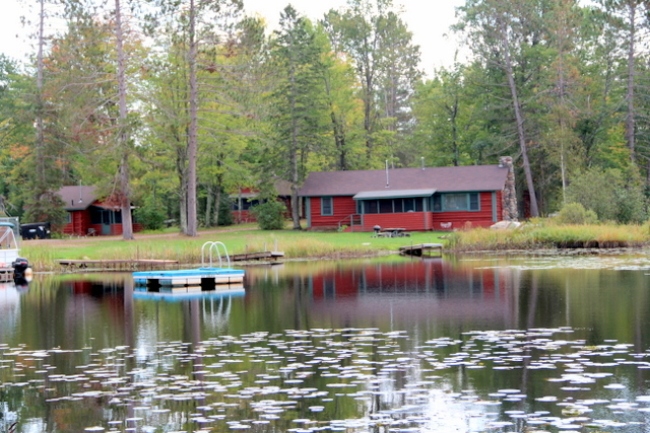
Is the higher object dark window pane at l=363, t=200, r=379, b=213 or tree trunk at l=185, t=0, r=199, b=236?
tree trunk at l=185, t=0, r=199, b=236

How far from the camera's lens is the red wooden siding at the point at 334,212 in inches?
2515

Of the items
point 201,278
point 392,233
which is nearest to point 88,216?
point 392,233

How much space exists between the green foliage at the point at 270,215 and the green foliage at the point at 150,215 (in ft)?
27.6

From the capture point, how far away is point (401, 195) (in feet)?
198

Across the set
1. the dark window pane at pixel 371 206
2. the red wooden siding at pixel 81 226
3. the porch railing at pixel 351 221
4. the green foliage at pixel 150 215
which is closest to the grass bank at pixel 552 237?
the dark window pane at pixel 371 206

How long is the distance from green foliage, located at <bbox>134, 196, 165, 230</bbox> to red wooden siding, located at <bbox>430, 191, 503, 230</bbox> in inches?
763

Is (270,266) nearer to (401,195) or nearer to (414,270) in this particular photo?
(414,270)

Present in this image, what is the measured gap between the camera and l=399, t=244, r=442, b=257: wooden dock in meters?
47.7

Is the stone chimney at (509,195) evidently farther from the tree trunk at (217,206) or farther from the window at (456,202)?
the tree trunk at (217,206)

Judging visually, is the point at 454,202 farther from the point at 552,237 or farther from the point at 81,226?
the point at 81,226

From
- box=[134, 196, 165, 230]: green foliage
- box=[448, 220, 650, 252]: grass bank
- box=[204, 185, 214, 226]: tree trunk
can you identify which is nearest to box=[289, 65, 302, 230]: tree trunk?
box=[204, 185, 214, 226]: tree trunk

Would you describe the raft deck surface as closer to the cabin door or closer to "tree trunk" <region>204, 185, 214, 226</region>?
"tree trunk" <region>204, 185, 214, 226</region>

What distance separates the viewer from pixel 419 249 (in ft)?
157

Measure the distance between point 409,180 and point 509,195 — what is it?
620 cm
